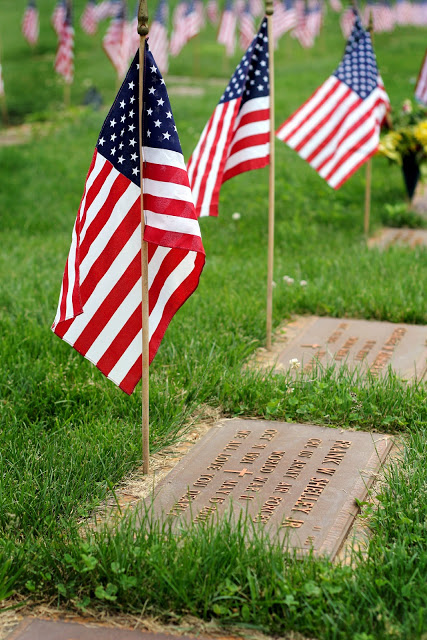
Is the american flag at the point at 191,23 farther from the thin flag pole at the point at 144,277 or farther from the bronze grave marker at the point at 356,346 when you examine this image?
the thin flag pole at the point at 144,277

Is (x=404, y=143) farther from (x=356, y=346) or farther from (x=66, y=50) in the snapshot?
(x=66, y=50)

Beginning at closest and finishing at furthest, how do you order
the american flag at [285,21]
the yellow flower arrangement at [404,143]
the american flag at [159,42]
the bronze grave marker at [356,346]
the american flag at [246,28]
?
the bronze grave marker at [356,346] → the yellow flower arrangement at [404,143] → the american flag at [285,21] → the american flag at [159,42] → the american flag at [246,28]

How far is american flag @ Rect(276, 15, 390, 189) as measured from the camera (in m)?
6.43

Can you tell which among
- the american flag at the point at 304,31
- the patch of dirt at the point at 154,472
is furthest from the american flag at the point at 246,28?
the patch of dirt at the point at 154,472

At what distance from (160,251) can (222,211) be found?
5.53 metres

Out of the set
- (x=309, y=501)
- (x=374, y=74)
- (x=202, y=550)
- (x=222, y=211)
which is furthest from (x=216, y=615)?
(x=222, y=211)

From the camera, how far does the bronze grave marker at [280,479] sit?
10.7ft

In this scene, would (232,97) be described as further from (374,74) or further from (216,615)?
(216,615)

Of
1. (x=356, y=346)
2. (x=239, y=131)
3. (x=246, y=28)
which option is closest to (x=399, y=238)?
(x=356, y=346)

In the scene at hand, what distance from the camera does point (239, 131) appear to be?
5152 millimetres

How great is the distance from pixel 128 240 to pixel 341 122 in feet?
11.4

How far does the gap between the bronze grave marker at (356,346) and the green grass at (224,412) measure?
167 millimetres

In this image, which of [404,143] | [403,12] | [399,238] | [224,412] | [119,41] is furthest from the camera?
[403,12]

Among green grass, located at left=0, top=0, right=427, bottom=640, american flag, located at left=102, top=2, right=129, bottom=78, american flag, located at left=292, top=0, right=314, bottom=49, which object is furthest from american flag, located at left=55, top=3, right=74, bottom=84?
american flag, located at left=292, top=0, right=314, bottom=49
